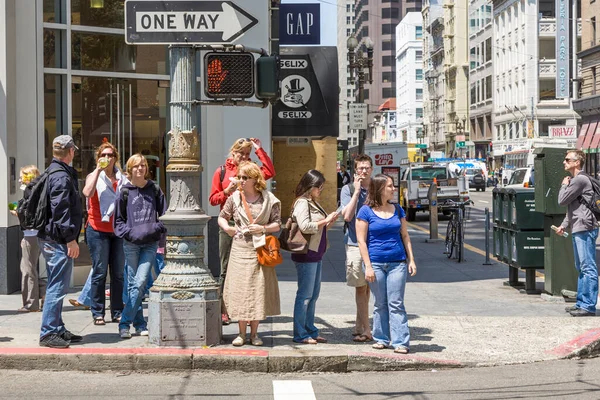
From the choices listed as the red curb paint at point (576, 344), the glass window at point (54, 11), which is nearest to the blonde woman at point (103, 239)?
the glass window at point (54, 11)

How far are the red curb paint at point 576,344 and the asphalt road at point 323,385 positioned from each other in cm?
45

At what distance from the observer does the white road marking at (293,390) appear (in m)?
7.31

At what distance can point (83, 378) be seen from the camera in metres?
8.03

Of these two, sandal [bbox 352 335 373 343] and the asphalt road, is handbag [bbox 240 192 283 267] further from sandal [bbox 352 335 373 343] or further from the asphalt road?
sandal [bbox 352 335 373 343]

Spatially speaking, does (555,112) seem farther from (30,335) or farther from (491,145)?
(30,335)

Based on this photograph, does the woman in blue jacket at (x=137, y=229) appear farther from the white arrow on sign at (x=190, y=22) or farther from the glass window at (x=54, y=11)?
the glass window at (x=54, y=11)

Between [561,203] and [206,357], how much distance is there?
4835mm

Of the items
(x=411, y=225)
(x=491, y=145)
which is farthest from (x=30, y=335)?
(x=491, y=145)

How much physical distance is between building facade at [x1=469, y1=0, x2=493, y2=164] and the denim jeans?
80384 millimetres

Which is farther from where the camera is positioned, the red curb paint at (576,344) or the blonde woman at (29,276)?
the blonde woman at (29,276)

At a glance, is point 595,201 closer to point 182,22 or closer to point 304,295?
point 304,295

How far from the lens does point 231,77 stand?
28.8ft

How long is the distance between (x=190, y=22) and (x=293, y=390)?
11.4 feet

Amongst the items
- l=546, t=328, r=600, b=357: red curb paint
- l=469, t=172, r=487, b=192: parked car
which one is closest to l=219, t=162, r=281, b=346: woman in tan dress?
l=546, t=328, r=600, b=357: red curb paint
